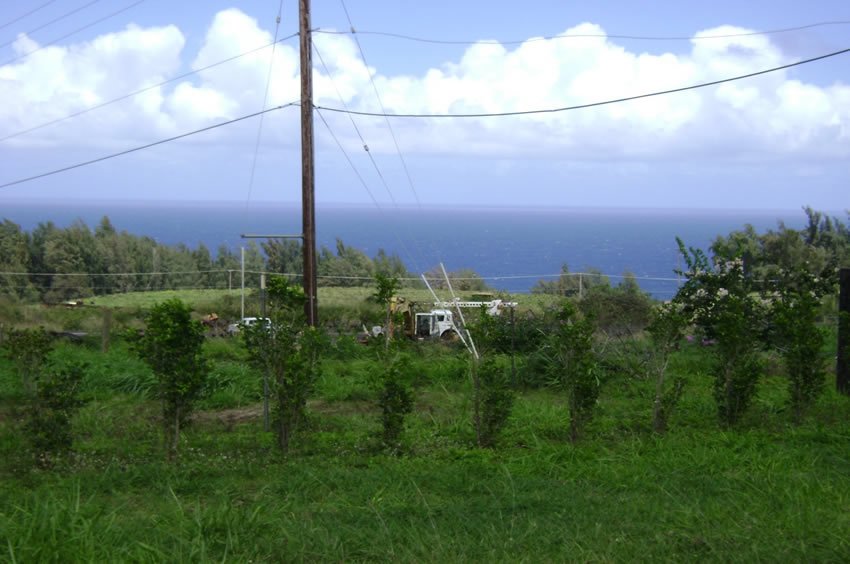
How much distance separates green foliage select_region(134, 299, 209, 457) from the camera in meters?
6.89

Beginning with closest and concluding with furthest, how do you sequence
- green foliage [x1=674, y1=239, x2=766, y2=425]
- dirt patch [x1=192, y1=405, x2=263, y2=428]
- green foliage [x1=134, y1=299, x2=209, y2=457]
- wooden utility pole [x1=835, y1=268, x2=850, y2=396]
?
green foliage [x1=134, y1=299, x2=209, y2=457]
green foliage [x1=674, y1=239, x2=766, y2=425]
dirt patch [x1=192, y1=405, x2=263, y2=428]
wooden utility pole [x1=835, y1=268, x2=850, y2=396]

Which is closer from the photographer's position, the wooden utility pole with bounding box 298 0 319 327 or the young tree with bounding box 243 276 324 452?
the young tree with bounding box 243 276 324 452

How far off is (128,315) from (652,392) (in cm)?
1067

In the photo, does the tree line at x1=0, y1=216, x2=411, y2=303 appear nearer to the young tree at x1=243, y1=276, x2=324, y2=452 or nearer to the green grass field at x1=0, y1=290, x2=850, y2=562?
the green grass field at x1=0, y1=290, x2=850, y2=562

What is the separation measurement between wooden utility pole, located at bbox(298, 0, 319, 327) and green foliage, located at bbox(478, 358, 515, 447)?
637 centimetres

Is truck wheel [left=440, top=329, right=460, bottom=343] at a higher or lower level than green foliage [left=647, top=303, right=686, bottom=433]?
lower

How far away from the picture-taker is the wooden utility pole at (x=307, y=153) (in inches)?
544

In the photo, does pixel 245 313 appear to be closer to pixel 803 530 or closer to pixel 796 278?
pixel 796 278

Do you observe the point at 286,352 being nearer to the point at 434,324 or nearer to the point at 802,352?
the point at 802,352

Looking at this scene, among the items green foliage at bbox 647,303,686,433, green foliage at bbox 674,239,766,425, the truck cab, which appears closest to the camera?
green foliage at bbox 647,303,686,433

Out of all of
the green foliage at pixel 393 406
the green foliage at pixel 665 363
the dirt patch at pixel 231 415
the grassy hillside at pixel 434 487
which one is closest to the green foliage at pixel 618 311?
Result: the grassy hillside at pixel 434 487

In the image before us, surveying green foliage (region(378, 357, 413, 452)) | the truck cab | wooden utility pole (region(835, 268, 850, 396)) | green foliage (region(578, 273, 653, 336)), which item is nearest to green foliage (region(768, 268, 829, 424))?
wooden utility pole (region(835, 268, 850, 396))

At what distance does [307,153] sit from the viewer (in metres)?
13.9

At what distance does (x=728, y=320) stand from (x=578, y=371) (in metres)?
1.70
